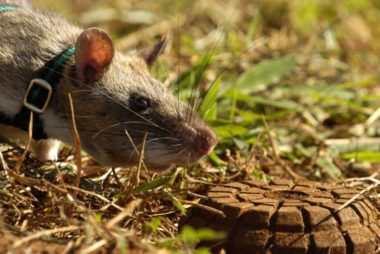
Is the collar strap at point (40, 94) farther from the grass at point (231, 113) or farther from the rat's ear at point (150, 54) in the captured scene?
the rat's ear at point (150, 54)

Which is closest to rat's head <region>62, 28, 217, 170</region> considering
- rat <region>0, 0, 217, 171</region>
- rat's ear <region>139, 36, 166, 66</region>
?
rat <region>0, 0, 217, 171</region>

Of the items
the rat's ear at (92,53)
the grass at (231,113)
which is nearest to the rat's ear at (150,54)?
the grass at (231,113)

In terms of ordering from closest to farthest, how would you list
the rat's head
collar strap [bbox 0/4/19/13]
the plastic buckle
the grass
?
the grass → the rat's head → the plastic buckle → collar strap [bbox 0/4/19/13]

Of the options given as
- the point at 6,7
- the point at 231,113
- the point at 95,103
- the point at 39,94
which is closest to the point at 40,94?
the point at 39,94

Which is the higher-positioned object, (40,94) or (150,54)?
(150,54)

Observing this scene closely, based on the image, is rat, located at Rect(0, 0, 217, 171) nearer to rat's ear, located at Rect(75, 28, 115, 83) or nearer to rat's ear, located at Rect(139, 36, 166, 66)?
rat's ear, located at Rect(75, 28, 115, 83)

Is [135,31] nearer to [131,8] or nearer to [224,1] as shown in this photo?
[131,8]

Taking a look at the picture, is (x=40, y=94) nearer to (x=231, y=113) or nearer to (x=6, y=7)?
(x=6, y=7)
